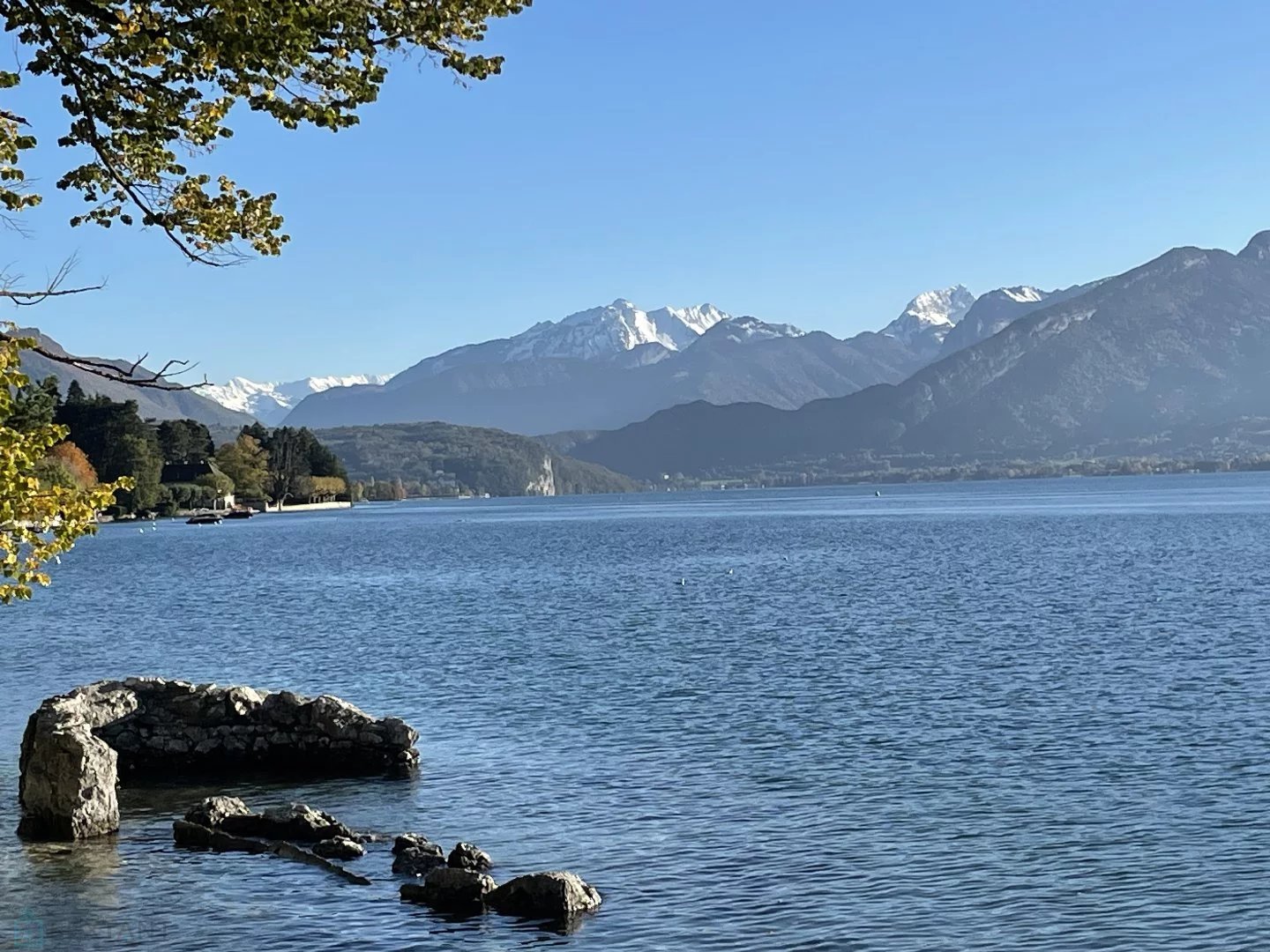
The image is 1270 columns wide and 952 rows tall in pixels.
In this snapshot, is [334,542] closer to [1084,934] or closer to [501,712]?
[501,712]

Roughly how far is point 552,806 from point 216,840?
6.40 metres

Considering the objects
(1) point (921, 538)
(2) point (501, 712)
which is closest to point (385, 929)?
(2) point (501, 712)

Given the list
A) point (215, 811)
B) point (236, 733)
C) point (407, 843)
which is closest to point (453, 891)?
point (407, 843)

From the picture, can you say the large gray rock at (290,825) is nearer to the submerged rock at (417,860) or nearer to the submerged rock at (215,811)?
the submerged rock at (215,811)

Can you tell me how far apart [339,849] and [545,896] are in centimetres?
532

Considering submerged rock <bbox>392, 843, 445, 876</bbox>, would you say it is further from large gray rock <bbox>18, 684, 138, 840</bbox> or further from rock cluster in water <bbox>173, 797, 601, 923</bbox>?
large gray rock <bbox>18, 684, 138, 840</bbox>

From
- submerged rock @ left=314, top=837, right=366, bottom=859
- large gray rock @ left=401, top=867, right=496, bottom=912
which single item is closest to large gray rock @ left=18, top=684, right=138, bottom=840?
submerged rock @ left=314, top=837, right=366, bottom=859

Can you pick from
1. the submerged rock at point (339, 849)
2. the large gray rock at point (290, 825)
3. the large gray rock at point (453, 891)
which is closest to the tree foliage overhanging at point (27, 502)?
the large gray rock at point (453, 891)

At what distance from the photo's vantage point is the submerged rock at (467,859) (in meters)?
23.6

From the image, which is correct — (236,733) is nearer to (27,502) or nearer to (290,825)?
(290,825)

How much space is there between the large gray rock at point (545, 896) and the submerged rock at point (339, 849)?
3935 mm

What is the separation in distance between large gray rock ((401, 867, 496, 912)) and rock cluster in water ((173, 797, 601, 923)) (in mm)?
13

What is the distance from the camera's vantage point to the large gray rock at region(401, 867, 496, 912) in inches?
870

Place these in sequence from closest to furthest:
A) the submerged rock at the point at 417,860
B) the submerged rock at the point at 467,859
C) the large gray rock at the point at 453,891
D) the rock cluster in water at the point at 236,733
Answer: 1. the large gray rock at the point at 453,891
2. the submerged rock at the point at 467,859
3. the submerged rock at the point at 417,860
4. the rock cluster in water at the point at 236,733
